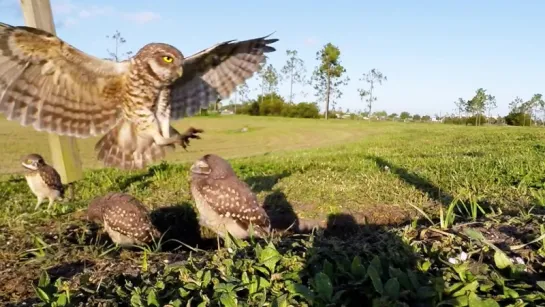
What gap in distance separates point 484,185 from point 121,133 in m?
3.52

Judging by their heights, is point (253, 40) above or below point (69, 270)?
above

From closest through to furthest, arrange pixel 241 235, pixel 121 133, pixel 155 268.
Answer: pixel 155 268 < pixel 241 235 < pixel 121 133

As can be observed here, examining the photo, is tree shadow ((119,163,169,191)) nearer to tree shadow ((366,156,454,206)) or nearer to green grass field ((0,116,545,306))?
green grass field ((0,116,545,306))

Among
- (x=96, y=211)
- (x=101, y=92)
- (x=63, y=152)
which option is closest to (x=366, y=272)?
(x=96, y=211)

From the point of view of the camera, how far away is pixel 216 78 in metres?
5.32

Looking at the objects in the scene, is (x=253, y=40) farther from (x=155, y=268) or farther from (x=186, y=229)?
(x=155, y=268)

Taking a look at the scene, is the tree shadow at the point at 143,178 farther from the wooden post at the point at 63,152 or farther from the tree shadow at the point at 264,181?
the tree shadow at the point at 264,181

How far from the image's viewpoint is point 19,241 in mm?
3918

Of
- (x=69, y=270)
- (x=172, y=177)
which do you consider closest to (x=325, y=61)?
(x=172, y=177)

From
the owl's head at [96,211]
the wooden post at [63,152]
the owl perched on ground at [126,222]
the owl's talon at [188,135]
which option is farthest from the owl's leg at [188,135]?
the wooden post at [63,152]

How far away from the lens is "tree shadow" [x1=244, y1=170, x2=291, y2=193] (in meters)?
6.14

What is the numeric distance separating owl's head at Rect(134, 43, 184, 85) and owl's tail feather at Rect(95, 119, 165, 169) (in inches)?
22.8

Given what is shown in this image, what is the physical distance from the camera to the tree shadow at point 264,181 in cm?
614

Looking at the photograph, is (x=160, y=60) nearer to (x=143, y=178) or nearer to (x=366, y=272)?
(x=366, y=272)
